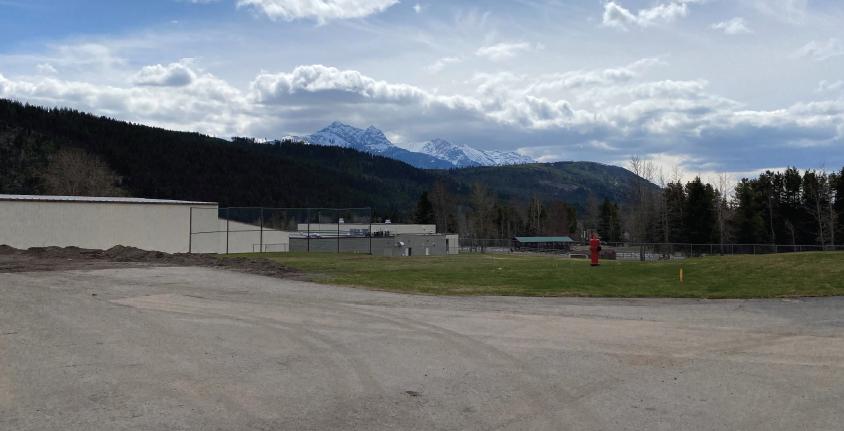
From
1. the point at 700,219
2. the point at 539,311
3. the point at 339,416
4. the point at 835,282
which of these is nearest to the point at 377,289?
the point at 539,311

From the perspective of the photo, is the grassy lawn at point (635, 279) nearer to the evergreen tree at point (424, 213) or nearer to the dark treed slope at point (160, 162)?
the evergreen tree at point (424, 213)

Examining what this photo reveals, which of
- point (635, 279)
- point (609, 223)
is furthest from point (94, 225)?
point (609, 223)

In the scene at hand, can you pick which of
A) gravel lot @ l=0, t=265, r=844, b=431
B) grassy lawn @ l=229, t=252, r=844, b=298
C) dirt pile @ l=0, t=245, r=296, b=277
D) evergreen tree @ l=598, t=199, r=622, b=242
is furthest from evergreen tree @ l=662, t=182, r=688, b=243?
gravel lot @ l=0, t=265, r=844, b=431

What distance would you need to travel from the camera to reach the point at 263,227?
46.8 meters

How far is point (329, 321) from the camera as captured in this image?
11.4 m

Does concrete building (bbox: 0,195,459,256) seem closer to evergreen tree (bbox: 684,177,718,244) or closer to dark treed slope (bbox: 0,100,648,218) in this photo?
evergreen tree (bbox: 684,177,718,244)

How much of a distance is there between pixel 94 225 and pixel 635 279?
31902 mm

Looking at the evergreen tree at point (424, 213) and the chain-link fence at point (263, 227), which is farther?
the evergreen tree at point (424, 213)

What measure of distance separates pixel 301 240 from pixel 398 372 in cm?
4573

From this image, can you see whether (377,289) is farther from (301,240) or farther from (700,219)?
(700,219)

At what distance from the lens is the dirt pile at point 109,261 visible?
70.2ft

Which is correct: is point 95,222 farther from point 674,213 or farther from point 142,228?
point 674,213

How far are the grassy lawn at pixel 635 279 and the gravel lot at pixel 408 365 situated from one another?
2827mm

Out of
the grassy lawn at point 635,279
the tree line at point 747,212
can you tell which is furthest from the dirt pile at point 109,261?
the tree line at point 747,212
